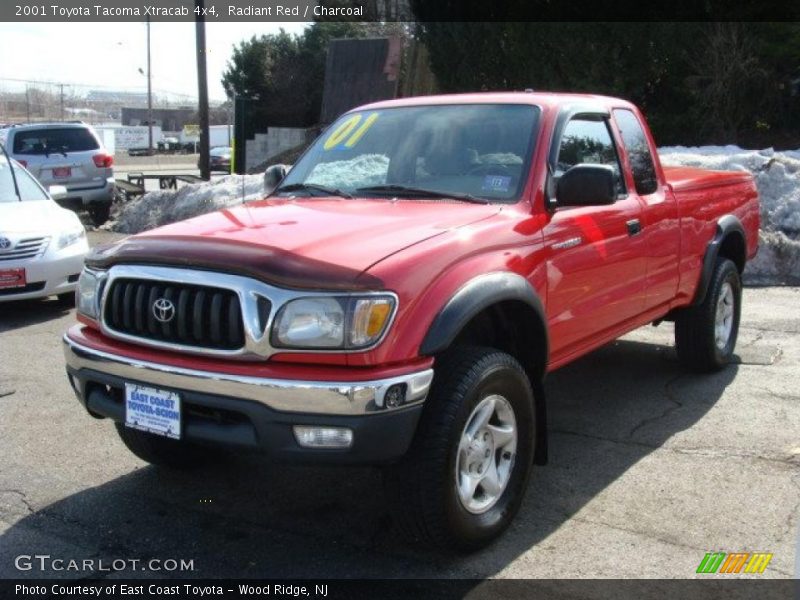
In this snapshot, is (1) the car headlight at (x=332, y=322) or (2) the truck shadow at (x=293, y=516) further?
(2) the truck shadow at (x=293, y=516)

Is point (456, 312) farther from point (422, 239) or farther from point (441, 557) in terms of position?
point (441, 557)

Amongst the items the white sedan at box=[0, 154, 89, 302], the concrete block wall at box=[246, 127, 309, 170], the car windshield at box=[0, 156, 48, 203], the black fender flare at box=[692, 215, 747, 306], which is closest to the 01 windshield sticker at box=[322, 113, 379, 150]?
the black fender flare at box=[692, 215, 747, 306]

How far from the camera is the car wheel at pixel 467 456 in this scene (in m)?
3.30

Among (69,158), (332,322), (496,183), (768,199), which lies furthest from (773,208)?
(69,158)

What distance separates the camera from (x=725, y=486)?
168 inches

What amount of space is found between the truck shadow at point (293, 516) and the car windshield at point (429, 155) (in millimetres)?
1446

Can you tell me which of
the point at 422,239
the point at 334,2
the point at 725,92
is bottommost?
the point at 422,239

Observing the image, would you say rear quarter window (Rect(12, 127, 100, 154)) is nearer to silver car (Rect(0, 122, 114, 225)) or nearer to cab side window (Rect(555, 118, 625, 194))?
silver car (Rect(0, 122, 114, 225))

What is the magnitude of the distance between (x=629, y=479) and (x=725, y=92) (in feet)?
47.2

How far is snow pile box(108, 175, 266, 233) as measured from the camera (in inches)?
534

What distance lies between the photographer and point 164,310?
3428 mm

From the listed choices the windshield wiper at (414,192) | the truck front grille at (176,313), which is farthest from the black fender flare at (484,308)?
the truck front grille at (176,313)

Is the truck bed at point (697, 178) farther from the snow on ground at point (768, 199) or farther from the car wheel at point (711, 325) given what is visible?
the snow on ground at point (768, 199)

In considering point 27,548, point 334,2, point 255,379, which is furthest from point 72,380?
point 334,2
